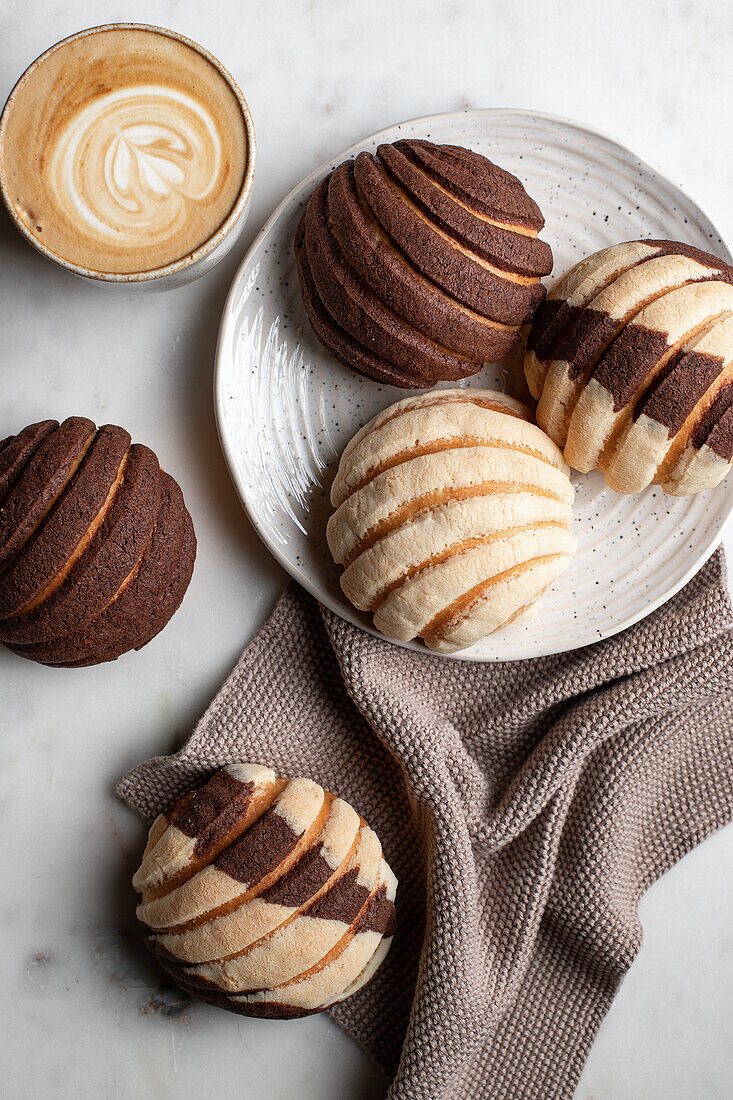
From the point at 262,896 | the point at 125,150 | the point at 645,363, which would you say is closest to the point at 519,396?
the point at 645,363

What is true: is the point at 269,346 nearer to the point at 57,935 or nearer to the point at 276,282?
the point at 276,282

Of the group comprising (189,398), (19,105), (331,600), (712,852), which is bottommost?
(712,852)

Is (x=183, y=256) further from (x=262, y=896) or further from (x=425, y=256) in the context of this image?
(x=262, y=896)

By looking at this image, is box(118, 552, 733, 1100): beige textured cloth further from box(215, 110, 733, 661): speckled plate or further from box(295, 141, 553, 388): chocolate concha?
box(295, 141, 553, 388): chocolate concha

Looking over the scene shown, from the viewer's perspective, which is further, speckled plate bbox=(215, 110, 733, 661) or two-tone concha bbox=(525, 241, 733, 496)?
speckled plate bbox=(215, 110, 733, 661)

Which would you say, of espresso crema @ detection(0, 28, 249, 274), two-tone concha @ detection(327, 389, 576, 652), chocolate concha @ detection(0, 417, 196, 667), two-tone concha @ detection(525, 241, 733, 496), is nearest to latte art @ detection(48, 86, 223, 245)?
espresso crema @ detection(0, 28, 249, 274)

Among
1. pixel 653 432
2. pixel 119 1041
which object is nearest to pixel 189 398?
pixel 653 432
